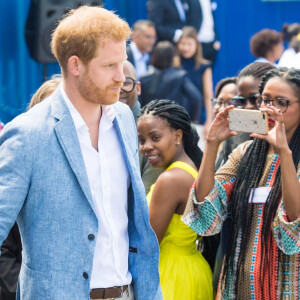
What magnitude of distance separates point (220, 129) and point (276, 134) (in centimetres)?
37

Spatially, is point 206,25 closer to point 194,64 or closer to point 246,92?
point 194,64

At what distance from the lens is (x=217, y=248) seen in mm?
4223

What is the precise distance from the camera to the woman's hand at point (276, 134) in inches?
133

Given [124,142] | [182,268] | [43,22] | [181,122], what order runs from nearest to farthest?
[124,142]
[182,268]
[181,122]
[43,22]

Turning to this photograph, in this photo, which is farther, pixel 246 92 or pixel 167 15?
pixel 167 15

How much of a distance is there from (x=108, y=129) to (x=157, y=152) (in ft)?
4.09

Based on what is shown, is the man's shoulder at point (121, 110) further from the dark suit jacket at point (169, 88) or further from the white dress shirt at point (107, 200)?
the dark suit jacket at point (169, 88)

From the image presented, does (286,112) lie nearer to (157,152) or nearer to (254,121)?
(254,121)

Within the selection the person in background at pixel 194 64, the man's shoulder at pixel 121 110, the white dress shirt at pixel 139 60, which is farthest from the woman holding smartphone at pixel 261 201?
the person in background at pixel 194 64

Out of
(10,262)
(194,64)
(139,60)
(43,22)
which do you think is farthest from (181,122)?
(194,64)

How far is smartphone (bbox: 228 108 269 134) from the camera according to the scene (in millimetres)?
3498

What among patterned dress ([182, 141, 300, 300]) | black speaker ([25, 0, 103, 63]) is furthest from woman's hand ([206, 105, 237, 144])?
black speaker ([25, 0, 103, 63])

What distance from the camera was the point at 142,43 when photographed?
10.9 m

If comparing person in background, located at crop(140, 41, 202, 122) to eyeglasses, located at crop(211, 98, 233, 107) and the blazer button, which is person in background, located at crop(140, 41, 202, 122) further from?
the blazer button
